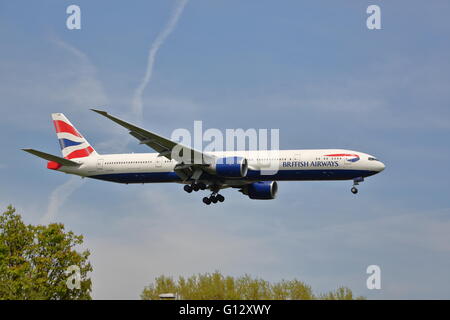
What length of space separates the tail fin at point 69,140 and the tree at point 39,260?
11503 millimetres

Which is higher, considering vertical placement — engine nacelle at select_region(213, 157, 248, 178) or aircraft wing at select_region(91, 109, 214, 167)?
aircraft wing at select_region(91, 109, 214, 167)

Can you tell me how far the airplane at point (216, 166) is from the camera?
5244 cm

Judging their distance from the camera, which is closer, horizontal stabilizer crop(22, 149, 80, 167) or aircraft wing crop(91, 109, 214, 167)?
aircraft wing crop(91, 109, 214, 167)

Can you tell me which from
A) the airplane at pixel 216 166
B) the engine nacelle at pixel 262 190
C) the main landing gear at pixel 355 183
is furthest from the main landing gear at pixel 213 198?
the main landing gear at pixel 355 183

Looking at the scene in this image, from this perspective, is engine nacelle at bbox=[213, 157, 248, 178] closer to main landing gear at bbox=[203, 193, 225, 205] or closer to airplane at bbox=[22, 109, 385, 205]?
airplane at bbox=[22, 109, 385, 205]

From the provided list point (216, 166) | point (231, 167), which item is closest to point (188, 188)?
point (216, 166)

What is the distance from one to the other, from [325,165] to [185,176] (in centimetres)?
1051

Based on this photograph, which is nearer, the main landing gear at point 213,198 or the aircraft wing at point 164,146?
the aircraft wing at point 164,146

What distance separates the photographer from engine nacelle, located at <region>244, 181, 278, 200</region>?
196 ft

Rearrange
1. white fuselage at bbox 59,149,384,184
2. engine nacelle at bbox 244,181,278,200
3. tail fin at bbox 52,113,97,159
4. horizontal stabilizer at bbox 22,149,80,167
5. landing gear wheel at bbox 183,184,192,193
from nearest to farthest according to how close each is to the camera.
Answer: white fuselage at bbox 59,149,384,184
horizontal stabilizer at bbox 22,149,80,167
landing gear wheel at bbox 183,184,192,193
engine nacelle at bbox 244,181,278,200
tail fin at bbox 52,113,97,159

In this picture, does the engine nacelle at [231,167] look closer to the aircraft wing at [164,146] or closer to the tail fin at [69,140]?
the aircraft wing at [164,146]

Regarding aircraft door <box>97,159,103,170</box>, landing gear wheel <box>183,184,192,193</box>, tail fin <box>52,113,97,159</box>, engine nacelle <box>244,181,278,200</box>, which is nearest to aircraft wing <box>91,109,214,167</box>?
landing gear wheel <box>183,184,192,193</box>

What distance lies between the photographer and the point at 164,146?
5362 cm
